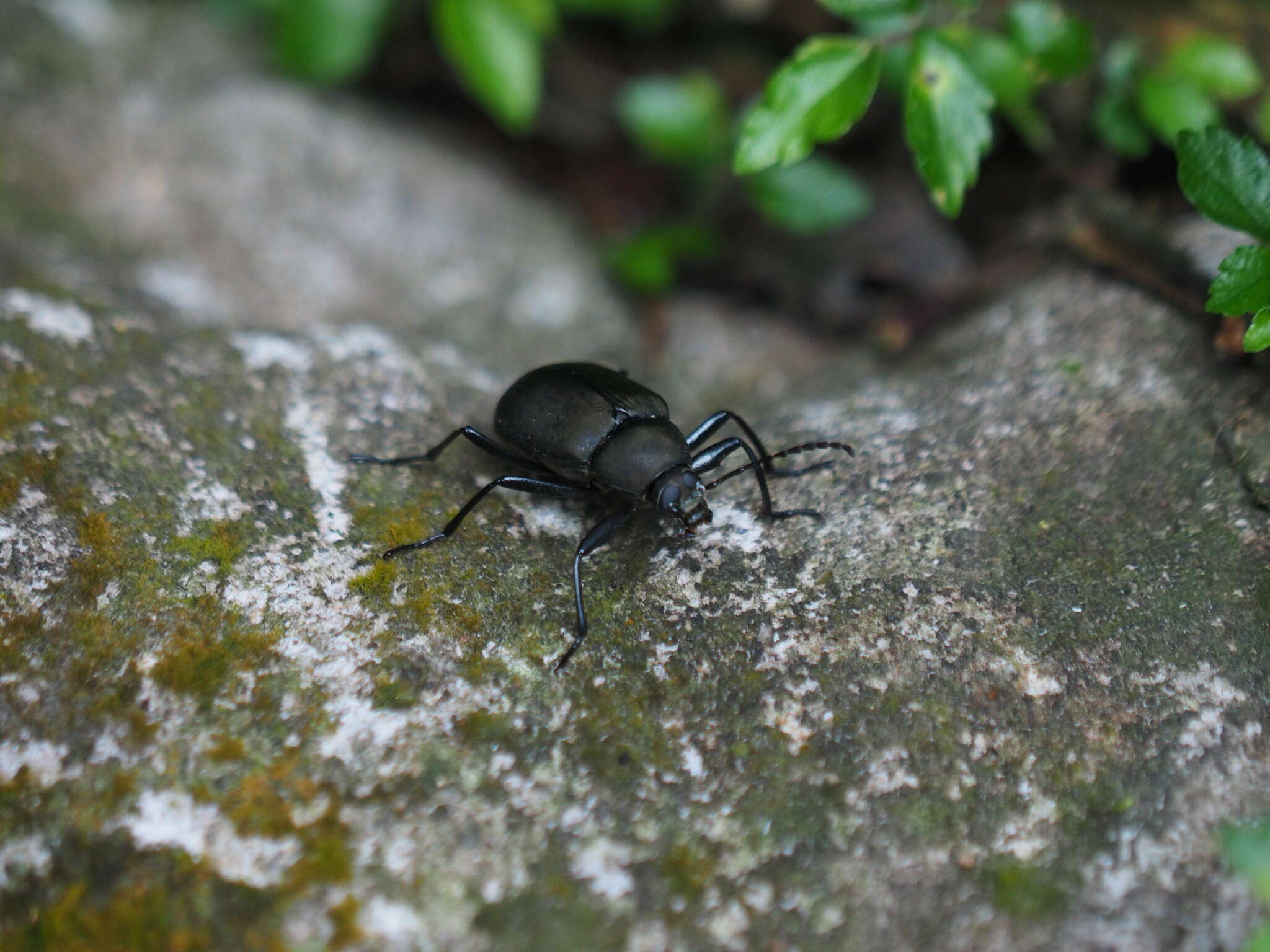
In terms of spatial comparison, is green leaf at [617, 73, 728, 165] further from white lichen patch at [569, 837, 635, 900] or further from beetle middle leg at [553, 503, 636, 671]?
white lichen patch at [569, 837, 635, 900]

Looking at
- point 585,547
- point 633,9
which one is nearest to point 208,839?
point 585,547

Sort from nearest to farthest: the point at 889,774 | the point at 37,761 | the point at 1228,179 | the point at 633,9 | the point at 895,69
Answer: the point at 37,761 → the point at 889,774 → the point at 1228,179 → the point at 895,69 → the point at 633,9

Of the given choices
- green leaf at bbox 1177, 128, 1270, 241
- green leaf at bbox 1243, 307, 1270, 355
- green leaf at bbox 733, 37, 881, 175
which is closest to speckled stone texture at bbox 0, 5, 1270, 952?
green leaf at bbox 1243, 307, 1270, 355

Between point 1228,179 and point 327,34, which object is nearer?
point 1228,179

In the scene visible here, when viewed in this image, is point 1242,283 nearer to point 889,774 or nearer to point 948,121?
point 948,121

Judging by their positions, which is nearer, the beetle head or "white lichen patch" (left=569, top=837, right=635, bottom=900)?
"white lichen patch" (left=569, top=837, right=635, bottom=900)

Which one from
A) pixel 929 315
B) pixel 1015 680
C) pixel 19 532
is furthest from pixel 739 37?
pixel 19 532

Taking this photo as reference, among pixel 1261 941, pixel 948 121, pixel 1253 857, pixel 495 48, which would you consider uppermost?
pixel 495 48
